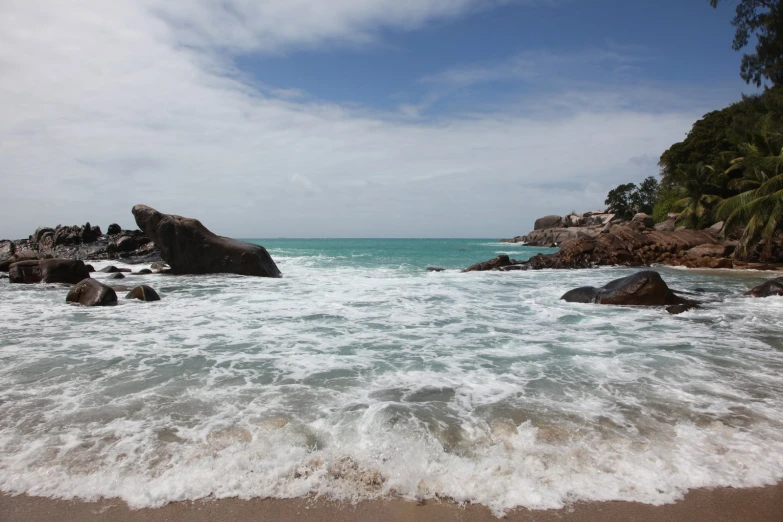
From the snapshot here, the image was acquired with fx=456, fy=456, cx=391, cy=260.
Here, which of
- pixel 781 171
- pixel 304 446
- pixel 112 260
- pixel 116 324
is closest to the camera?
pixel 304 446

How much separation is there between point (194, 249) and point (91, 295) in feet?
26.2

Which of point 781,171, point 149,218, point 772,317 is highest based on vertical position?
point 781,171

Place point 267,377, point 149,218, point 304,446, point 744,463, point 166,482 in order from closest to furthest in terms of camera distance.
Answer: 1. point 166,482
2. point 744,463
3. point 304,446
4. point 267,377
5. point 149,218

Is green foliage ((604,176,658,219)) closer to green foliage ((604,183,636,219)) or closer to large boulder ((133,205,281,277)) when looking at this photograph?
green foliage ((604,183,636,219))

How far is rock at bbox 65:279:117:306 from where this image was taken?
11.1 m

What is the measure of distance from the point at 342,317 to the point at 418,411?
5603 mm

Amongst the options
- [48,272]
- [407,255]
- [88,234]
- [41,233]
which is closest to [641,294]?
[48,272]

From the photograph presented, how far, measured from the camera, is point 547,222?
7906 centimetres

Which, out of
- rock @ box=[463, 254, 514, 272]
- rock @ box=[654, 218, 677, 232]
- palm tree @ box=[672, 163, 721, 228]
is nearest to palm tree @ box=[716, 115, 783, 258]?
palm tree @ box=[672, 163, 721, 228]

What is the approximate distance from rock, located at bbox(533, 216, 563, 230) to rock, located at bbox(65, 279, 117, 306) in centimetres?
7471

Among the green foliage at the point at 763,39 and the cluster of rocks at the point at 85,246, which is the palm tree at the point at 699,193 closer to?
the green foliage at the point at 763,39

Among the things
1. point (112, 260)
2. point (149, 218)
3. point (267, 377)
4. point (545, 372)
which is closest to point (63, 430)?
point (267, 377)

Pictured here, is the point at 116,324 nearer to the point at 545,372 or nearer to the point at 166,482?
the point at 166,482

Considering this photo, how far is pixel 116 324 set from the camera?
8.77 metres
